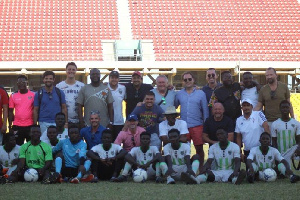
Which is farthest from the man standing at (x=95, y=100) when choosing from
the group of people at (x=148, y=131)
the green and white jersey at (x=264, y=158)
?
the green and white jersey at (x=264, y=158)

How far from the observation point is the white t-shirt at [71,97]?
912 centimetres

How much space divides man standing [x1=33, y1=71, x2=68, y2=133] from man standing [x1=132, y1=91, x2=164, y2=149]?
1194mm

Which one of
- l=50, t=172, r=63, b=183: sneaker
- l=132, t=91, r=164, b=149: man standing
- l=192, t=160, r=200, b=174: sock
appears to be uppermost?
l=132, t=91, r=164, b=149: man standing

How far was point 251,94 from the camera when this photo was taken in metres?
9.20

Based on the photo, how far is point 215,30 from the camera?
30984 millimetres

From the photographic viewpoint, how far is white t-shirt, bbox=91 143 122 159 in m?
8.56

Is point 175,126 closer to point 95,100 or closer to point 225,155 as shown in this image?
point 225,155

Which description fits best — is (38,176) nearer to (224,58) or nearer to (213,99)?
(213,99)

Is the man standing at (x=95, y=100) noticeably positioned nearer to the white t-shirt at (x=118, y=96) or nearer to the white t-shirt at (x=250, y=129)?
the white t-shirt at (x=118, y=96)

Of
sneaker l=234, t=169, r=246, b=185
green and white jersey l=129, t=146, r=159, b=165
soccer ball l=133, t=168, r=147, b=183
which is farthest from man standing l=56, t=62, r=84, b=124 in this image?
sneaker l=234, t=169, r=246, b=185

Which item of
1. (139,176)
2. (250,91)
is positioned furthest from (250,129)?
(139,176)

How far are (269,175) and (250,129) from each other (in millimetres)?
837

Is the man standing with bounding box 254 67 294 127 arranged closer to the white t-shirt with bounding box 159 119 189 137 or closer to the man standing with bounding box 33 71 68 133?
the white t-shirt with bounding box 159 119 189 137

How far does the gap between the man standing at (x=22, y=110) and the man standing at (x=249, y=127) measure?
11.1ft
